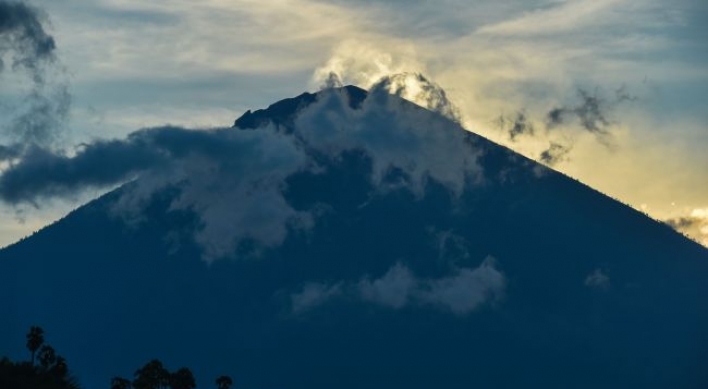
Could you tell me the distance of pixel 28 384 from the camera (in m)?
164

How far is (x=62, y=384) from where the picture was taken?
6629 inches

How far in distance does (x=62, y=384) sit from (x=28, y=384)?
515 cm

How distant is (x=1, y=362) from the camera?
170m

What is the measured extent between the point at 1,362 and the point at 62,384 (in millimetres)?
7333

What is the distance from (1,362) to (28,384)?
25.1 ft
